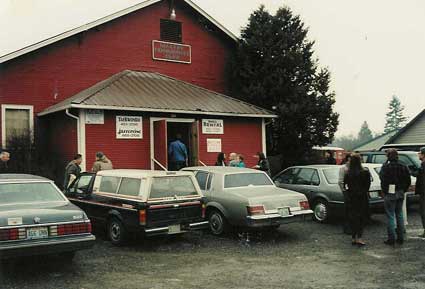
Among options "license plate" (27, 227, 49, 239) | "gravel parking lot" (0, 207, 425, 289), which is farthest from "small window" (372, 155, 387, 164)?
"license plate" (27, 227, 49, 239)

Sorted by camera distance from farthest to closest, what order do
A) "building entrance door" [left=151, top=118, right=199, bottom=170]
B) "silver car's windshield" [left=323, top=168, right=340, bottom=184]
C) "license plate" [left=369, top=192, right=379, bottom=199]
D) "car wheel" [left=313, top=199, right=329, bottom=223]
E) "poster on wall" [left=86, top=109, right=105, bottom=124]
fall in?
"building entrance door" [left=151, top=118, right=199, bottom=170] → "poster on wall" [left=86, top=109, right=105, bottom=124] → "silver car's windshield" [left=323, top=168, right=340, bottom=184] → "car wheel" [left=313, top=199, right=329, bottom=223] → "license plate" [left=369, top=192, right=379, bottom=199]

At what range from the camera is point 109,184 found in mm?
10148

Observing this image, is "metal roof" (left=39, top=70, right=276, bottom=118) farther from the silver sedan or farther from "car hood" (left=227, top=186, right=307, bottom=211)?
"car hood" (left=227, top=186, right=307, bottom=211)

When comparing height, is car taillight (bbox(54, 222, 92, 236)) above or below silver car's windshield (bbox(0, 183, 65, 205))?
below

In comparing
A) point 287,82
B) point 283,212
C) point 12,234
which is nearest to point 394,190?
point 283,212

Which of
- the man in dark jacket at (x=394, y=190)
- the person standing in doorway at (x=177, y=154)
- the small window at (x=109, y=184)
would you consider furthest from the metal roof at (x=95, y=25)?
the man in dark jacket at (x=394, y=190)

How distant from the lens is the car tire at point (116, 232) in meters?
9.40

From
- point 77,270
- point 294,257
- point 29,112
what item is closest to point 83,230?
point 77,270

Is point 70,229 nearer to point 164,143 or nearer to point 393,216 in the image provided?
point 393,216

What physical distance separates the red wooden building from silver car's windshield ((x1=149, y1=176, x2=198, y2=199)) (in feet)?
18.8

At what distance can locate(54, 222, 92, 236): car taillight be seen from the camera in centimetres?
718

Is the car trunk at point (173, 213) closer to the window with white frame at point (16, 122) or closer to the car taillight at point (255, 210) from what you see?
the car taillight at point (255, 210)

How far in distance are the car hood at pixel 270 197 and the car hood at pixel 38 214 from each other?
386 cm

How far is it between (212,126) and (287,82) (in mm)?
4433
